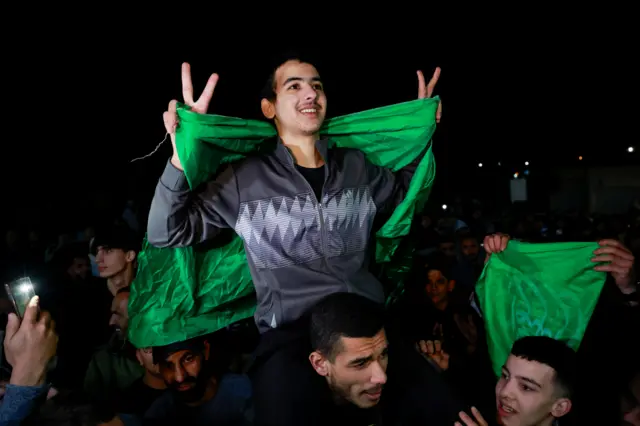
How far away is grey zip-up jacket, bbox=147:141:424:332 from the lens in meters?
2.36

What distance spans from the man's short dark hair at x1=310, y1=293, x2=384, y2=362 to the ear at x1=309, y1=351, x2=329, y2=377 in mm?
19

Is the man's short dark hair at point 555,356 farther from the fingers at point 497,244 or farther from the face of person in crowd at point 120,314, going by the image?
the face of person in crowd at point 120,314

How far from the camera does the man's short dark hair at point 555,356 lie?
2.58 meters

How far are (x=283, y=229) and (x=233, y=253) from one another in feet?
1.65

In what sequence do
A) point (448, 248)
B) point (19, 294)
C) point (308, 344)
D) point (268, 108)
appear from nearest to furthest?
1. point (19, 294)
2. point (308, 344)
3. point (268, 108)
4. point (448, 248)

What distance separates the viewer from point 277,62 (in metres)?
2.55

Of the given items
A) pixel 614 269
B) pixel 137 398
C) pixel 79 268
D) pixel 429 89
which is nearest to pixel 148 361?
pixel 137 398

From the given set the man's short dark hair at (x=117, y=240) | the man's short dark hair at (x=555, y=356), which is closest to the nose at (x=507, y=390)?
the man's short dark hair at (x=555, y=356)

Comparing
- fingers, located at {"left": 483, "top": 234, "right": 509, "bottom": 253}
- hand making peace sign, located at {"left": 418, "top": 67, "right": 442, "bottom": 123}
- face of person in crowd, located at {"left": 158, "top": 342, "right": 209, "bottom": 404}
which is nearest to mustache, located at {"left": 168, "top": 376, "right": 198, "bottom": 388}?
face of person in crowd, located at {"left": 158, "top": 342, "right": 209, "bottom": 404}

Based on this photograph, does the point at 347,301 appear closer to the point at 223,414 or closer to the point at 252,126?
the point at 252,126

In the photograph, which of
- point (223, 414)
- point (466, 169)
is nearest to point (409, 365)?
point (223, 414)

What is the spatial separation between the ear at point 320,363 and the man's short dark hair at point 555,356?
1.04 metres

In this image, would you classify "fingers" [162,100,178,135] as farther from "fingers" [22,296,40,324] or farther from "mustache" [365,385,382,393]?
"mustache" [365,385,382,393]

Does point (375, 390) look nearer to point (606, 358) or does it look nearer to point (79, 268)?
point (606, 358)
